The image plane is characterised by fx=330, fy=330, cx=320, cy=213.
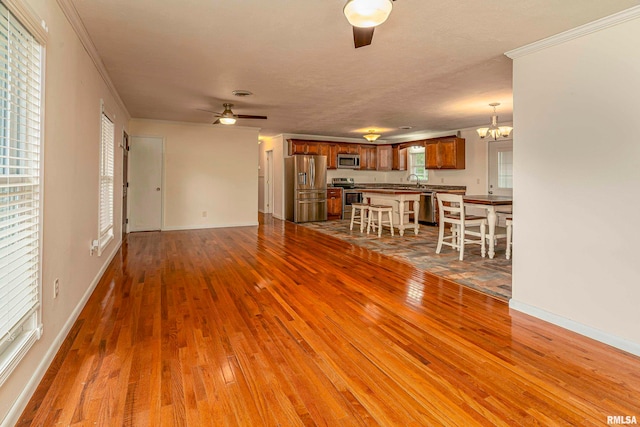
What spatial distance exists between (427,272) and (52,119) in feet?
12.0

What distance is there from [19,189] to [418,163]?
856 centimetres

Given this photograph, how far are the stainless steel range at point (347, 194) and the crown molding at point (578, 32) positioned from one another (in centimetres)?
603

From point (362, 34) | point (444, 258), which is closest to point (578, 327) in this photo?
point (444, 258)

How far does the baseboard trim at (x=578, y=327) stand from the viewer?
215 centimetres

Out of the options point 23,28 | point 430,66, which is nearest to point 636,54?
point 430,66

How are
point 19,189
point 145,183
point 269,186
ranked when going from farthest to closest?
1. point 269,186
2. point 145,183
3. point 19,189

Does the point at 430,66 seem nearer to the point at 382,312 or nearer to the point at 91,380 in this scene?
the point at 382,312

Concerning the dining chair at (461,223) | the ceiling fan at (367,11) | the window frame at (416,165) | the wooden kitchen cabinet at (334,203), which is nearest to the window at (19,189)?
the ceiling fan at (367,11)

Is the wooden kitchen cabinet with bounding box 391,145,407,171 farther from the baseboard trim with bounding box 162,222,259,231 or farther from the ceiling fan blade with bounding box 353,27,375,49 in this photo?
the ceiling fan blade with bounding box 353,27,375,49

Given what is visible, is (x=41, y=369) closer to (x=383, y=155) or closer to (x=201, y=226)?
(x=201, y=226)

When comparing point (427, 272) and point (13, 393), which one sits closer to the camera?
point (13, 393)

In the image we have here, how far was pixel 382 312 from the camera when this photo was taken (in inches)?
107

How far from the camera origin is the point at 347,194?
8.95 m

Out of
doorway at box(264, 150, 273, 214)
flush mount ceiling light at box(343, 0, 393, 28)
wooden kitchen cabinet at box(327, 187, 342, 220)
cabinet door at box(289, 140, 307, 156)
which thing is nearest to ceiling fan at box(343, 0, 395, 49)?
A: flush mount ceiling light at box(343, 0, 393, 28)
